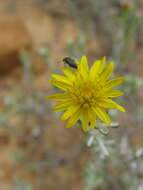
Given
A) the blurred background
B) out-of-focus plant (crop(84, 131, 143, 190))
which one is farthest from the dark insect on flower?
the blurred background

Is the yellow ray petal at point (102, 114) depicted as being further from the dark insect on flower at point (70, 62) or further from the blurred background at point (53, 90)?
the blurred background at point (53, 90)

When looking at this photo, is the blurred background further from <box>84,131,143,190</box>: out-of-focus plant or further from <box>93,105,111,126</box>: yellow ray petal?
<box>93,105,111,126</box>: yellow ray petal

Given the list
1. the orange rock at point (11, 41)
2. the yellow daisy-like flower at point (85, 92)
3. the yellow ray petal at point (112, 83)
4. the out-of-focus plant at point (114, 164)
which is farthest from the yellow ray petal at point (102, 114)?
the orange rock at point (11, 41)

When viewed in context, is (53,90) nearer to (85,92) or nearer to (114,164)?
(114,164)

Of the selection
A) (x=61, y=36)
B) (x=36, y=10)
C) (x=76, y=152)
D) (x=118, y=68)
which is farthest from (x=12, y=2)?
(x=76, y=152)

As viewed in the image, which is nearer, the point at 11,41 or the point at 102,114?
the point at 102,114

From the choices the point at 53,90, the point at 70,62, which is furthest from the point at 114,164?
the point at 70,62

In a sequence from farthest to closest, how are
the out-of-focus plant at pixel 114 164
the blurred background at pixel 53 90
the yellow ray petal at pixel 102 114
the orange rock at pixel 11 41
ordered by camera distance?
the orange rock at pixel 11 41 → the blurred background at pixel 53 90 → the out-of-focus plant at pixel 114 164 → the yellow ray petal at pixel 102 114
